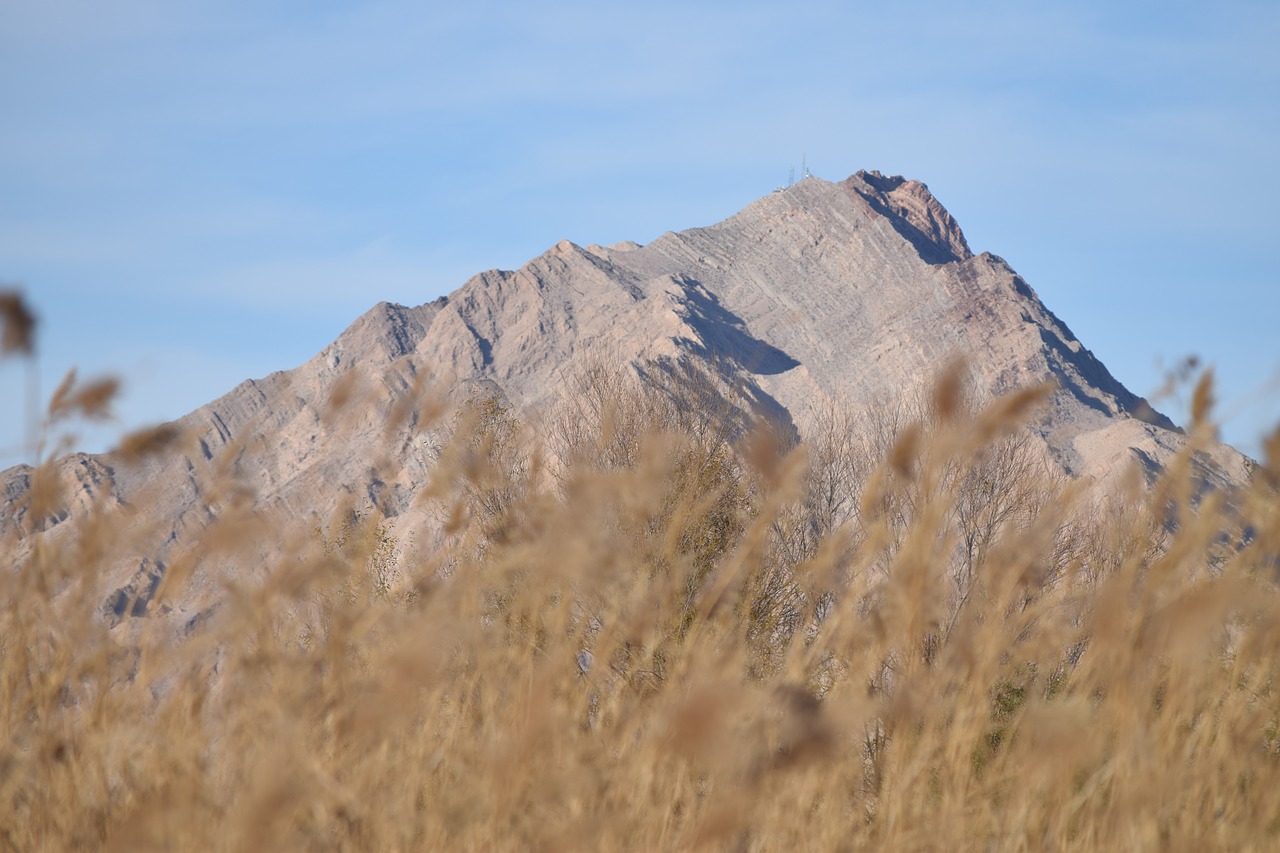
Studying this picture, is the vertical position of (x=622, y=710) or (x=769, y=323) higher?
(x=769, y=323)

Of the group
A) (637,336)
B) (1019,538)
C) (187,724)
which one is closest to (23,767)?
(187,724)

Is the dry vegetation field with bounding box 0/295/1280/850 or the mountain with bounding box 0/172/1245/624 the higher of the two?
the mountain with bounding box 0/172/1245/624

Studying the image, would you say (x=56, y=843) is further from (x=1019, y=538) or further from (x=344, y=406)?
(x=1019, y=538)

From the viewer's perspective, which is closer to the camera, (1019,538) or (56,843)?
(56,843)

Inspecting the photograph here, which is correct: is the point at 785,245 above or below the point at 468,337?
above

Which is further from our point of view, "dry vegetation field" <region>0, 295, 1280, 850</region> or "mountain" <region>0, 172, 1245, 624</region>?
"mountain" <region>0, 172, 1245, 624</region>

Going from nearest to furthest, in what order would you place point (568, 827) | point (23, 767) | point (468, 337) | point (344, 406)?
point (568, 827)
point (23, 767)
point (344, 406)
point (468, 337)

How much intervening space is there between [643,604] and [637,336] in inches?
3686

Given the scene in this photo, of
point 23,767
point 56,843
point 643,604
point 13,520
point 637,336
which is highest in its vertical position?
point 637,336

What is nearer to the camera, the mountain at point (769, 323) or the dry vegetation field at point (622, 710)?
the dry vegetation field at point (622, 710)

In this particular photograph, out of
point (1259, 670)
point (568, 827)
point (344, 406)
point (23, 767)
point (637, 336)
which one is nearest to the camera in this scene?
point (568, 827)

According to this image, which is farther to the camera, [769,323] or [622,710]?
[769,323]

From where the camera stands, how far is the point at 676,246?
12625cm

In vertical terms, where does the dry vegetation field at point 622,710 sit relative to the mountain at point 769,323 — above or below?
below
